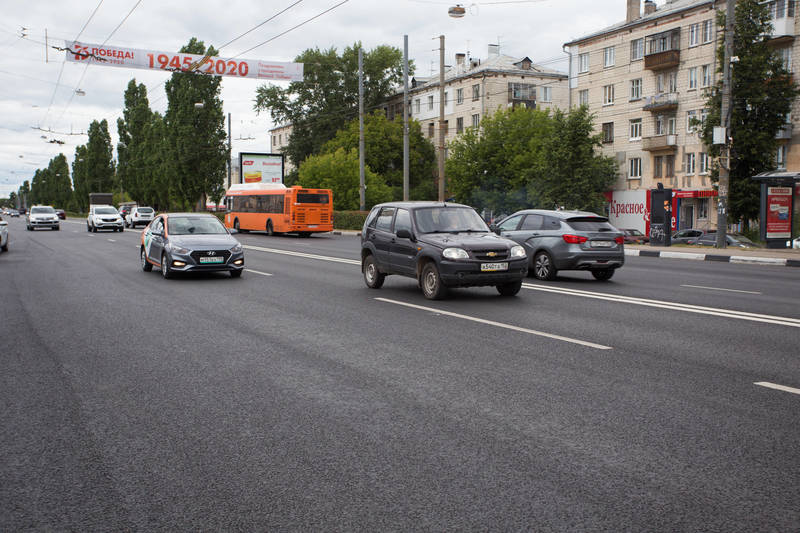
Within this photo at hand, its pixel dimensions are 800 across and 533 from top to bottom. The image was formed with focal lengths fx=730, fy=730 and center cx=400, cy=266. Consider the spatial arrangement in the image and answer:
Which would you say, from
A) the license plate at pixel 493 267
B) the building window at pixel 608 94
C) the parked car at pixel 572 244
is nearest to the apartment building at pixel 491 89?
the building window at pixel 608 94

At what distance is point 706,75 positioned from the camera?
4709 cm

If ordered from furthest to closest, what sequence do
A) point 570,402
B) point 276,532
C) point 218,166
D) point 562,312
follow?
point 218,166
point 562,312
point 570,402
point 276,532

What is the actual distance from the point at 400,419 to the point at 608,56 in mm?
54031

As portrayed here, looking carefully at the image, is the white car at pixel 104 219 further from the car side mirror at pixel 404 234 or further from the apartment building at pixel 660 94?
the car side mirror at pixel 404 234

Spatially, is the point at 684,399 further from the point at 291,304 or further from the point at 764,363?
the point at 291,304

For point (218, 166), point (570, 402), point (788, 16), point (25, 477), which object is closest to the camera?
point (25, 477)

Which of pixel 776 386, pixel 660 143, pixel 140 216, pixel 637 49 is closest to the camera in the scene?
pixel 776 386

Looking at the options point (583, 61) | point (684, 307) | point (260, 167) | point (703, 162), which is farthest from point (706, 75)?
point (684, 307)

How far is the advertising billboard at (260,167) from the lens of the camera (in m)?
52.1

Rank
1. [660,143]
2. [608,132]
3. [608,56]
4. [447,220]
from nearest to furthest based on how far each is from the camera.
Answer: [447,220]
[660,143]
[608,56]
[608,132]

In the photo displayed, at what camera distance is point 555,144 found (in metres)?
49.7

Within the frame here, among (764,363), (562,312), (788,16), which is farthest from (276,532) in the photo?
(788,16)

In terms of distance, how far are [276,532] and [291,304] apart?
321 inches

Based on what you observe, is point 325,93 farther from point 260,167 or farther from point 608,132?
point 608,132
